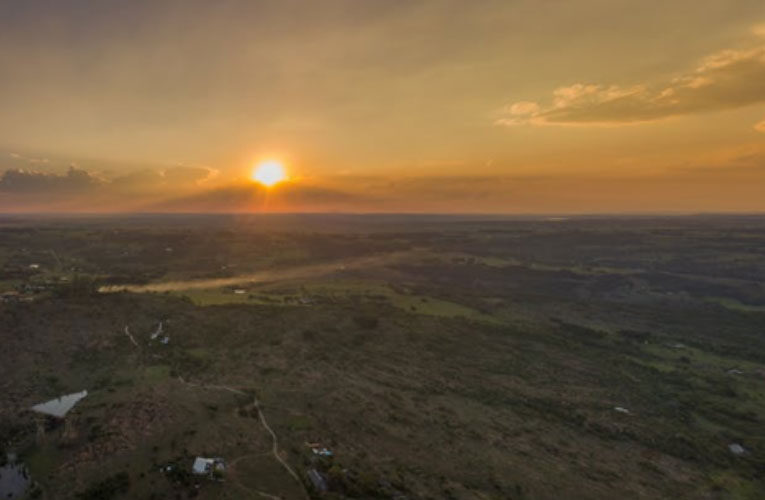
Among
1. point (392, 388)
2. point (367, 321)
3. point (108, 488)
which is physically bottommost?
point (392, 388)

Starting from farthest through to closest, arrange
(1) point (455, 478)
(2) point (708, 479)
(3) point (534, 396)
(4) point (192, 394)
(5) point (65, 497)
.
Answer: (3) point (534, 396), (4) point (192, 394), (2) point (708, 479), (1) point (455, 478), (5) point (65, 497)

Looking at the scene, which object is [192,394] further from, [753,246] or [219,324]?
[753,246]

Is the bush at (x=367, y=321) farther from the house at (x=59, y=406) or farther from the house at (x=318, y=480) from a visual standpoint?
the house at (x=318, y=480)

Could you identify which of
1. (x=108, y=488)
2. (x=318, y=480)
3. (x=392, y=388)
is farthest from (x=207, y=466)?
(x=392, y=388)

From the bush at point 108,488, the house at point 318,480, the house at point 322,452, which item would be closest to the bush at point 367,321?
the house at point 322,452

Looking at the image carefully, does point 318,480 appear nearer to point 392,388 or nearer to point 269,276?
point 392,388

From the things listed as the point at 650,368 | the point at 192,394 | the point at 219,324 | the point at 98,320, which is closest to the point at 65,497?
the point at 192,394
